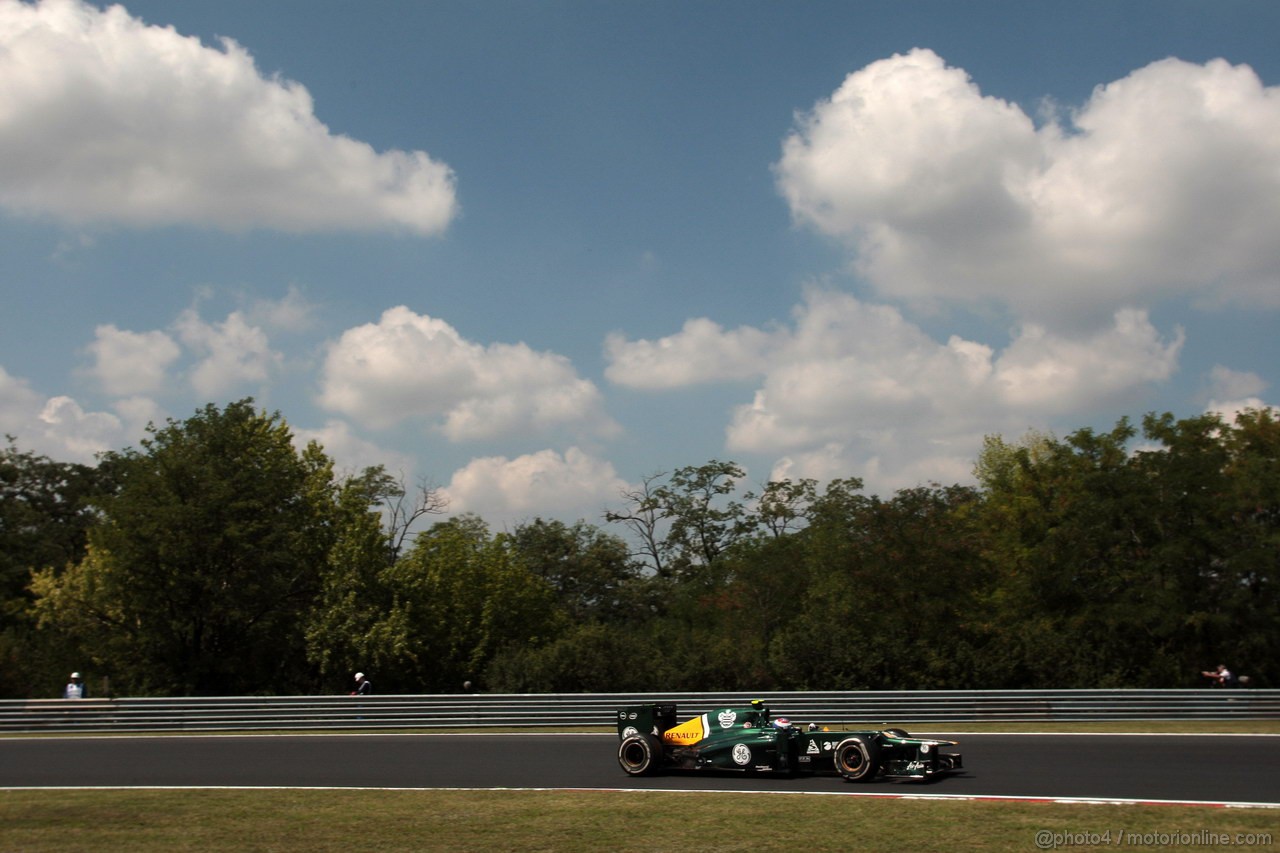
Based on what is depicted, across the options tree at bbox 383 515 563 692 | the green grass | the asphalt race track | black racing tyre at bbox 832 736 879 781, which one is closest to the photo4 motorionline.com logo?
the green grass

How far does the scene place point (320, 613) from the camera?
43.0m

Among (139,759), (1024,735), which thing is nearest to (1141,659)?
(1024,735)

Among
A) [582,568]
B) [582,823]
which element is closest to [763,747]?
[582,823]

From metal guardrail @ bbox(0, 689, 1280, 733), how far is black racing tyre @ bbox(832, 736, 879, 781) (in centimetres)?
847

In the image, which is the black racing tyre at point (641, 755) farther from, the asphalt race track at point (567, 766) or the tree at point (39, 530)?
the tree at point (39, 530)

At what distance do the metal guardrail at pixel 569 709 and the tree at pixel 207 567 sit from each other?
47.5 feet

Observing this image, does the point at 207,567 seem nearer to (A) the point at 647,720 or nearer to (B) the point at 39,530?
(A) the point at 647,720

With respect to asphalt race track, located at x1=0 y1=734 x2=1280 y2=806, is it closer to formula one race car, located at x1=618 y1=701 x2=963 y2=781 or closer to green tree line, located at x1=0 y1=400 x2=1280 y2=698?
formula one race car, located at x1=618 y1=701 x2=963 y2=781

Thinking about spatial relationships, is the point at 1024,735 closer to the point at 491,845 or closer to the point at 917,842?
the point at 917,842

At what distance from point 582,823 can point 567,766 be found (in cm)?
579

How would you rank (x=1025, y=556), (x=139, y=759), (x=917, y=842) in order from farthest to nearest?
(x=1025, y=556) → (x=139, y=759) → (x=917, y=842)

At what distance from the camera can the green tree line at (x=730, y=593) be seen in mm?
30219

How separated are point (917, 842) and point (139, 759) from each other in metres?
15.7

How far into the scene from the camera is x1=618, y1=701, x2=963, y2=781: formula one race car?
46.9 feet
